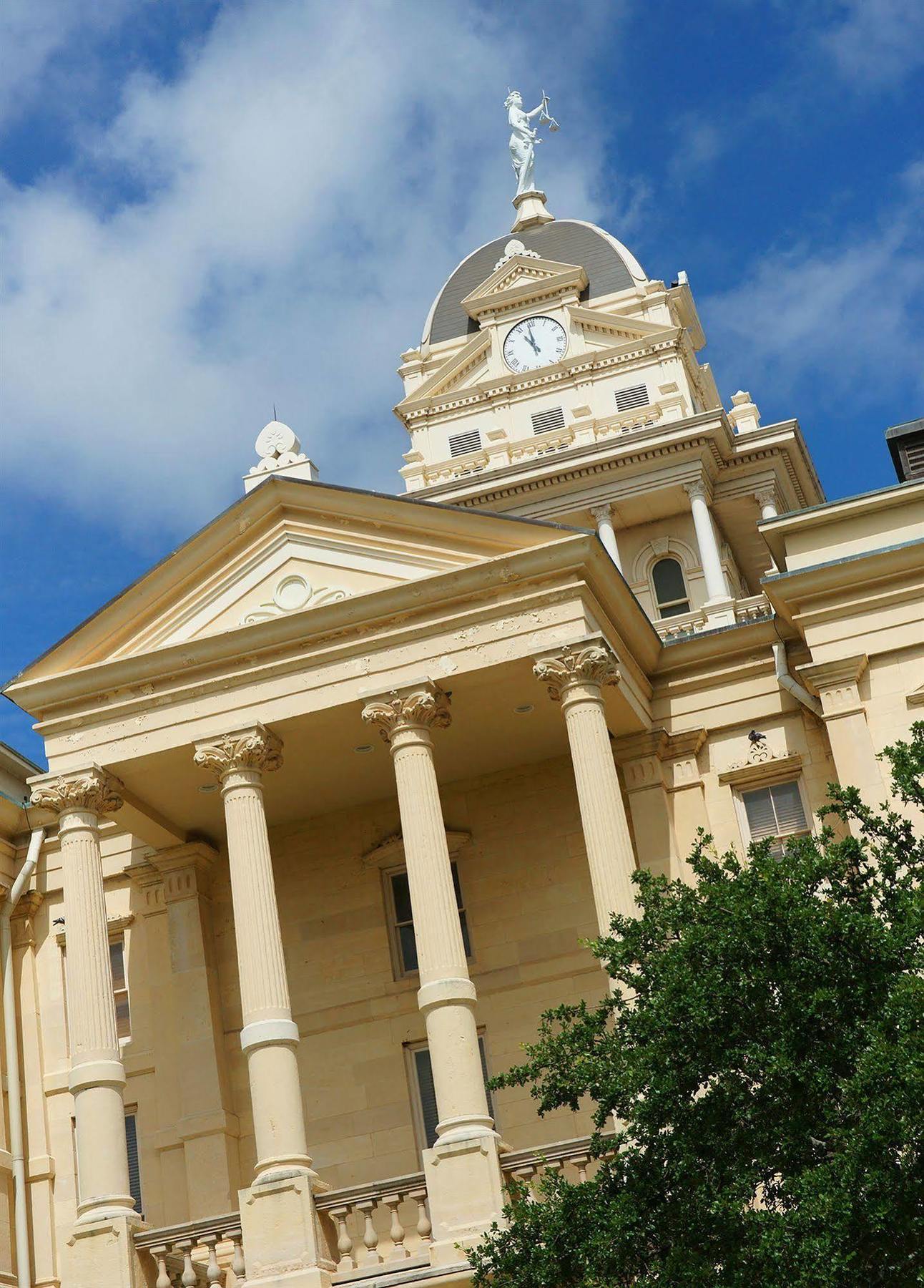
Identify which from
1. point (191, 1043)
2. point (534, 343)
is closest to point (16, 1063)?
point (191, 1043)

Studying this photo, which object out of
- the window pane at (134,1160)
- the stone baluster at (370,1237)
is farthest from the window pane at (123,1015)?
the stone baluster at (370,1237)

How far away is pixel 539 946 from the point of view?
85.6 feet

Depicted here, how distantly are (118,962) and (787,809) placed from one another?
10.1 m

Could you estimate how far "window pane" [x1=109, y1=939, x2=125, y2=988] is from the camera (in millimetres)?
27875

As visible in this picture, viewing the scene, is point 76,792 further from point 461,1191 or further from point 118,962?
point 461,1191

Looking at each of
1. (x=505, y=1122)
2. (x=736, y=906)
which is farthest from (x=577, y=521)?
(x=736, y=906)

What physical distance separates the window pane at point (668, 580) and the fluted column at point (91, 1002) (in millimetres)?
22376

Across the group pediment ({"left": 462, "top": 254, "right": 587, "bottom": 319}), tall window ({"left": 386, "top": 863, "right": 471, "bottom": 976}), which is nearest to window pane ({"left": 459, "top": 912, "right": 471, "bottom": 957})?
tall window ({"left": 386, "top": 863, "right": 471, "bottom": 976})

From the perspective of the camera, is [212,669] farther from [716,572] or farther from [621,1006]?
[716,572]

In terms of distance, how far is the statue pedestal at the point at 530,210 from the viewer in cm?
5319

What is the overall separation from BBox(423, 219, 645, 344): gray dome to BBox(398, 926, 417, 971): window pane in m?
26.0

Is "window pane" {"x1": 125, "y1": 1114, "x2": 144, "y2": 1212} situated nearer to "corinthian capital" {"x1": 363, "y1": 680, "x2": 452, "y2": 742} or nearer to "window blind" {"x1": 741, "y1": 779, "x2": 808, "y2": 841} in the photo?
"corinthian capital" {"x1": 363, "y1": 680, "x2": 452, "y2": 742}

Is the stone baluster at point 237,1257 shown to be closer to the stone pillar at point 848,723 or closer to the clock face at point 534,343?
the stone pillar at point 848,723

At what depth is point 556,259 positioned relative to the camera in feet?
166
